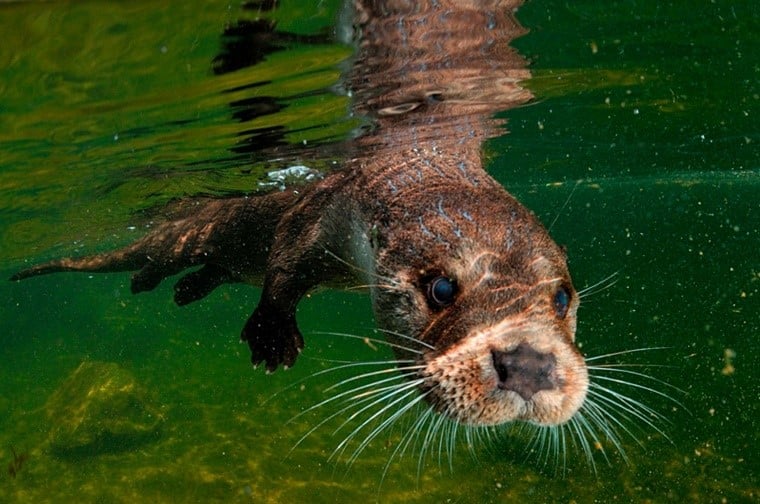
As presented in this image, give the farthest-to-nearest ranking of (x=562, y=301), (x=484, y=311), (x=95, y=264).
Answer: (x=95, y=264), (x=562, y=301), (x=484, y=311)

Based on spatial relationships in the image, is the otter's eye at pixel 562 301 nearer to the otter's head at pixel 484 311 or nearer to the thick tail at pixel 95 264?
the otter's head at pixel 484 311

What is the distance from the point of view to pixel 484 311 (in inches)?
142

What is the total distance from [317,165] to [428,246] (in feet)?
20.4

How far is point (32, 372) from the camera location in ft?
121

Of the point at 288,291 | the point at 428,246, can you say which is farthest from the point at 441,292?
the point at 288,291

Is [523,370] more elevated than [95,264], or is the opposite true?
[523,370]

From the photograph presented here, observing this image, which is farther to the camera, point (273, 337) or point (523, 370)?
point (273, 337)

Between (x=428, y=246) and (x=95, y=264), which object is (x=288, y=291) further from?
(x=95, y=264)

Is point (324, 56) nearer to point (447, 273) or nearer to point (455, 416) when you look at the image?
point (447, 273)

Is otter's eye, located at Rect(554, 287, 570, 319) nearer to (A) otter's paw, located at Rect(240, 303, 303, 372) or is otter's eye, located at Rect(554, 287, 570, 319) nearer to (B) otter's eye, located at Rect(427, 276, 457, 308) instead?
(B) otter's eye, located at Rect(427, 276, 457, 308)

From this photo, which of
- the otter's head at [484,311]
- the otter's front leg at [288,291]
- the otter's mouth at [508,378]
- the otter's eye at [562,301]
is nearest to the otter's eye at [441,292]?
the otter's head at [484,311]

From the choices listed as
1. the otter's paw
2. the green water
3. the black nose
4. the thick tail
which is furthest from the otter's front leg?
the thick tail

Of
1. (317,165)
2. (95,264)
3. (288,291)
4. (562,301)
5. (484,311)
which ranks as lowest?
(95,264)

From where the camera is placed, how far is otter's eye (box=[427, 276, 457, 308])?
152 inches
